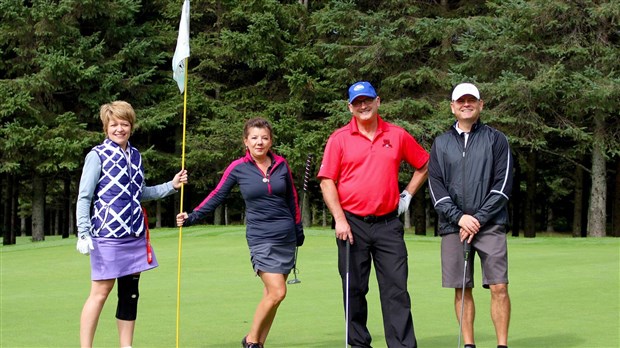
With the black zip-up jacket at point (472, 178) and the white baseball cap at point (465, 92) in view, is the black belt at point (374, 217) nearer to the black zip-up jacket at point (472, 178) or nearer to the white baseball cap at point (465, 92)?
the black zip-up jacket at point (472, 178)

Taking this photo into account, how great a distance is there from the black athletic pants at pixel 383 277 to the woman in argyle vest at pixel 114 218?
1.48 metres

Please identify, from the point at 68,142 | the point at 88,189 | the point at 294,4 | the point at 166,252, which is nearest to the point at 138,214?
the point at 88,189

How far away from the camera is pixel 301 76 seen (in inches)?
1320

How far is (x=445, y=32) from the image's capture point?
3198cm

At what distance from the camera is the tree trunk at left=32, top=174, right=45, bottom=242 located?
34.7 m

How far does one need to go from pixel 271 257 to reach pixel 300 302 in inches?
136

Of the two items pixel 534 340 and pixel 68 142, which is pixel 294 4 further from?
pixel 534 340

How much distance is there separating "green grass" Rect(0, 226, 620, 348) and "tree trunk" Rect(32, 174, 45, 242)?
1694 cm

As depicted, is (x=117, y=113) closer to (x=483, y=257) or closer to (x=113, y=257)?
(x=113, y=257)

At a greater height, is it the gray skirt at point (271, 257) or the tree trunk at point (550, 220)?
the gray skirt at point (271, 257)

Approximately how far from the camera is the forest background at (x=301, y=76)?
28641mm


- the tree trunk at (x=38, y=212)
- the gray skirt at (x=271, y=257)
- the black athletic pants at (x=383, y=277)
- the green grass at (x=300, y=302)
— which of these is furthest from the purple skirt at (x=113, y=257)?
the tree trunk at (x=38, y=212)

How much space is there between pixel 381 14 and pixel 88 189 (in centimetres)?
2657

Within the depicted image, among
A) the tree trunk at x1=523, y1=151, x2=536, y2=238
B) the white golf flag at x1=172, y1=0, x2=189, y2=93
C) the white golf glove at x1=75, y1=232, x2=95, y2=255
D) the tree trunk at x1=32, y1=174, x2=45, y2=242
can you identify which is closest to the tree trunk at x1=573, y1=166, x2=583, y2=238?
the tree trunk at x1=523, y1=151, x2=536, y2=238
